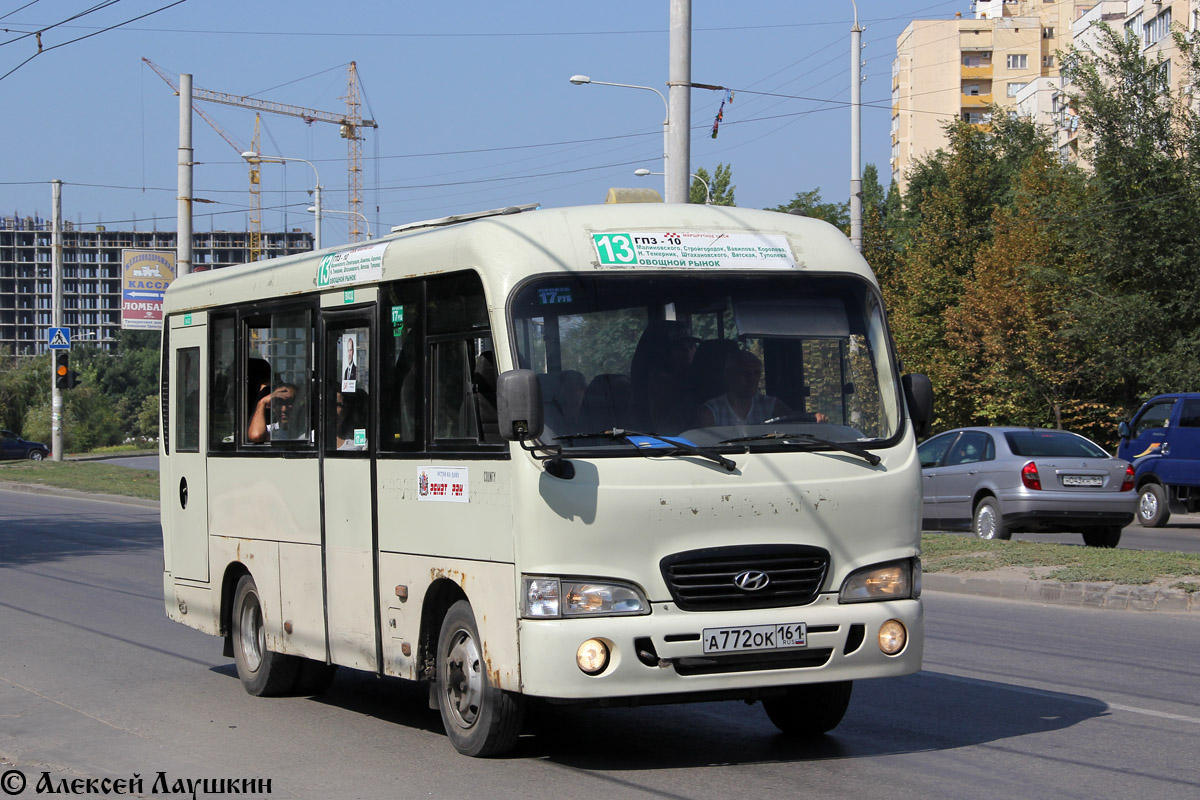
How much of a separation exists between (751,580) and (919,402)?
1.47 m

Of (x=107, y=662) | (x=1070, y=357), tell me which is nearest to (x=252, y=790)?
(x=107, y=662)

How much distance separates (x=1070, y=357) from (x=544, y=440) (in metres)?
35.0

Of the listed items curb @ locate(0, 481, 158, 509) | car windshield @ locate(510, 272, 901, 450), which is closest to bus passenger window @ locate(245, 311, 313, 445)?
car windshield @ locate(510, 272, 901, 450)

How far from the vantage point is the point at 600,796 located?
626 cm

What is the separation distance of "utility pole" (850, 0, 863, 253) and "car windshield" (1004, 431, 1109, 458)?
27.5 ft

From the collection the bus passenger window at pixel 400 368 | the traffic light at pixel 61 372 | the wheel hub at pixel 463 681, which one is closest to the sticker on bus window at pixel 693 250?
the bus passenger window at pixel 400 368

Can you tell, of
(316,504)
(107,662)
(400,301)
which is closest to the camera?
(400,301)

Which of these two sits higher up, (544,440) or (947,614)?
(544,440)

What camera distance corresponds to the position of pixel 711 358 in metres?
7.07

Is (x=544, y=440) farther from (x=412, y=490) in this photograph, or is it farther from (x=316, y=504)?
(x=316, y=504)

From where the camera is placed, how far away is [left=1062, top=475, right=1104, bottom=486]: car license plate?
17.9m

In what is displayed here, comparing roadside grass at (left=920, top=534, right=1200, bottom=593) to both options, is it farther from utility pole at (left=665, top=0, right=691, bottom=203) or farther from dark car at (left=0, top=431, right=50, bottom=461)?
dark car at (left=0, top=431, right=50, bottom=461)

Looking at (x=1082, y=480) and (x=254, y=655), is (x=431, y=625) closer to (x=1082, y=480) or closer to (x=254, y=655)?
(x=254, y=655)

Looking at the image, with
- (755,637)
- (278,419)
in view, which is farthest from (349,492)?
(755,637)
